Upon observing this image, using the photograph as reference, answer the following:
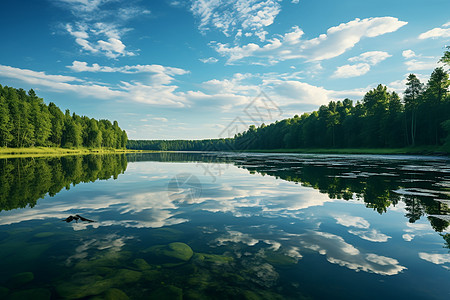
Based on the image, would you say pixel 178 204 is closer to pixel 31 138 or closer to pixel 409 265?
pixel 409 265

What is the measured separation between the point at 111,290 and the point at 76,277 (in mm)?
913

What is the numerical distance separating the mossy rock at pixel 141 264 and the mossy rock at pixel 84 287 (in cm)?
57

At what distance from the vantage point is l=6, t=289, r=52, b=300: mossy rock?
3352mm

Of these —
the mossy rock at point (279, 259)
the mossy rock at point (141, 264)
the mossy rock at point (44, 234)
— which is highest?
the mossy rock at point (141, 264)

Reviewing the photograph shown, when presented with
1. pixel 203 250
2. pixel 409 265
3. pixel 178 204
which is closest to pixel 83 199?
pixel 178 204

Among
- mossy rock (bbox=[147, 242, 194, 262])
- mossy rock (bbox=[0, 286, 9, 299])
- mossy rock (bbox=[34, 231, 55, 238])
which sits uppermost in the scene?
mossy rock (bbox=[0, 286, 9, 299])

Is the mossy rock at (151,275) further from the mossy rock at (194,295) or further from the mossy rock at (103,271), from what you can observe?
the mossy rock at (194,295)

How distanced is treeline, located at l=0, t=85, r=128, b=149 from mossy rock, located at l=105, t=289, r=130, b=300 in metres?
77.4

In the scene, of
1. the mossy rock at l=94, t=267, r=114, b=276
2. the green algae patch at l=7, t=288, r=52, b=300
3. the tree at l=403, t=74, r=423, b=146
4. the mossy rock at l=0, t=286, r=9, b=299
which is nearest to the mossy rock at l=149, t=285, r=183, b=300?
the mossy rock at l=94, t=267, r=114, b=276

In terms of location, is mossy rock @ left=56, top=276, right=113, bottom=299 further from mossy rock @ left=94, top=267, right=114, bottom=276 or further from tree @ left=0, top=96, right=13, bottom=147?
tree @ left=0, top=96, right=13, bottom=147

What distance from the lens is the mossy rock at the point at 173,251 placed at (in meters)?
4.74

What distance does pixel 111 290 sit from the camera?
11.6 ft

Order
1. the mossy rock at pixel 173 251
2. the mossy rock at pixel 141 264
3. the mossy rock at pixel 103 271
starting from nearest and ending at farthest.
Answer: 1. the mossy rock at pixel 103 271
2. the mossy rock at pixel 141 264
3. the mossy rock at pixel 173 251

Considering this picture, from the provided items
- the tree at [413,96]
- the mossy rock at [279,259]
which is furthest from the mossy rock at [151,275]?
the tree at [413,96]
